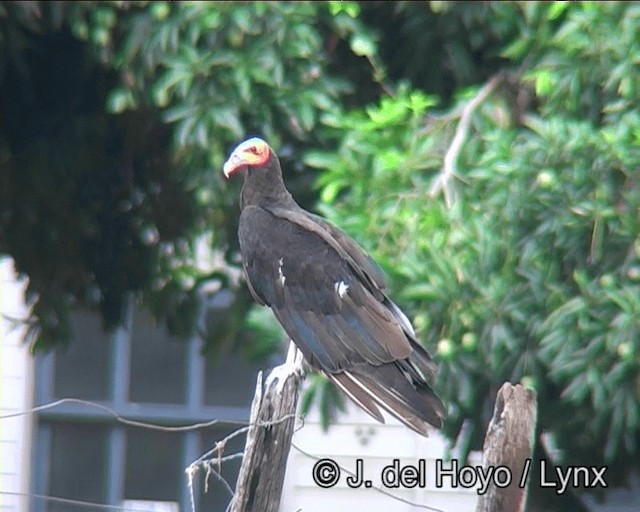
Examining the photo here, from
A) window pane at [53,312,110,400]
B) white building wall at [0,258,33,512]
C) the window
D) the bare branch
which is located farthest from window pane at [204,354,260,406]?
the bare branch

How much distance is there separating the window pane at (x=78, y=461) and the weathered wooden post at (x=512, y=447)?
5371 mm

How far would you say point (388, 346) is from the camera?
4441mm

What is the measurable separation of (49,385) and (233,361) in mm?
939

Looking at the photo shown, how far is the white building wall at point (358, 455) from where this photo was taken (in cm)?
819

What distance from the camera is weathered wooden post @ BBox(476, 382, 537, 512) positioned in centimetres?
355

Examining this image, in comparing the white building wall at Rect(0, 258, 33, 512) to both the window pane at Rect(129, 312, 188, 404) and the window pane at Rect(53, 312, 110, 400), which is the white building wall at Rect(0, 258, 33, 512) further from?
the window pane at Rect(129, 312, 188, 404)

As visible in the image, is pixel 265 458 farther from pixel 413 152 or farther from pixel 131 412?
pixel 131 412

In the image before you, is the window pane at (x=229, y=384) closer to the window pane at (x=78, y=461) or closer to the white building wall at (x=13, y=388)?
the window pane at (x=78, y=461)

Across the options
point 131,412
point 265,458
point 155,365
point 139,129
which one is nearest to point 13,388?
point 131,412

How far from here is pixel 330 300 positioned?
16.1ft

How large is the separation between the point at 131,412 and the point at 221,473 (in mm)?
561

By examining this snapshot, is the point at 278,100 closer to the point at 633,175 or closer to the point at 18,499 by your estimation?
the point at 633,175

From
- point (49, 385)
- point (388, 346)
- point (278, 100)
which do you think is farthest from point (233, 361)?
point (388, 346)

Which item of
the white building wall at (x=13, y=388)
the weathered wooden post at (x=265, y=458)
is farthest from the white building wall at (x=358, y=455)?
the weathered wooden post at (x=265, y=458)
